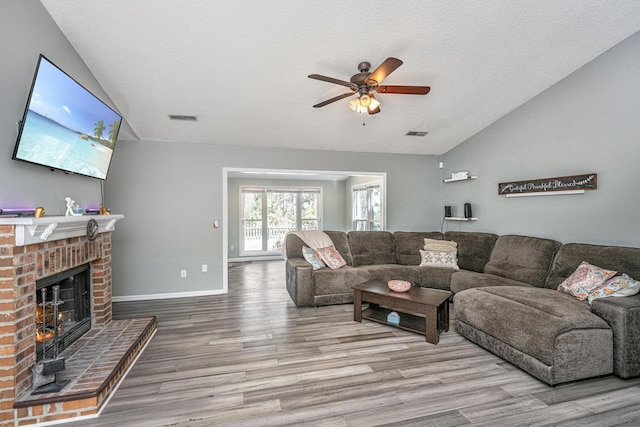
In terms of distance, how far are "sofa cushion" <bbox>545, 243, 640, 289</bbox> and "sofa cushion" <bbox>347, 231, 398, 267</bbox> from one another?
2164mm

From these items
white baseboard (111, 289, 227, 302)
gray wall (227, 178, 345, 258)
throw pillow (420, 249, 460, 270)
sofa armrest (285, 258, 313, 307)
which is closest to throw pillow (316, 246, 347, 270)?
sofa armrest (285, 258, 313, 307)

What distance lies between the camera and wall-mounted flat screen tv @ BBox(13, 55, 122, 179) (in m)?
1.93

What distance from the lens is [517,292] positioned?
2910 mm

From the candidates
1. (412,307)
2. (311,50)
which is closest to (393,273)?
(412,307)

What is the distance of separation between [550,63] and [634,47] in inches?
26.0

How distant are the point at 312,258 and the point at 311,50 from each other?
8.87ft

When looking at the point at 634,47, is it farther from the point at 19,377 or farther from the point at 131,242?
the point at 131,242

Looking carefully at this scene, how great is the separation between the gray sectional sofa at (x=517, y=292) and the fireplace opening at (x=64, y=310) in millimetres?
2317

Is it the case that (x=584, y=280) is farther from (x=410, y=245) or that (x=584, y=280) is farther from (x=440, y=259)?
(x=410, y=245)

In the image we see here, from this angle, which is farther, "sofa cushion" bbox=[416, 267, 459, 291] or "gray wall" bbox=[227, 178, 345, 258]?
"gray wall" bbox=[227, 178, 345, 258]

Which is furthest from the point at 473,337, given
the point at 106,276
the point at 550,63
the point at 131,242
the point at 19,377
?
the point at 131,242

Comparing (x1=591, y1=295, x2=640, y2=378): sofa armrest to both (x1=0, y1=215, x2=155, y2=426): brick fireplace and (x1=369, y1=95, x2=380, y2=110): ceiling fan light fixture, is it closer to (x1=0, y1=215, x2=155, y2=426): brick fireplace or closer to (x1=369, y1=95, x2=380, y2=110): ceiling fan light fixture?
Result: (x1=369, y1=95, x2=380, y2=110): ceiling fan light fixture

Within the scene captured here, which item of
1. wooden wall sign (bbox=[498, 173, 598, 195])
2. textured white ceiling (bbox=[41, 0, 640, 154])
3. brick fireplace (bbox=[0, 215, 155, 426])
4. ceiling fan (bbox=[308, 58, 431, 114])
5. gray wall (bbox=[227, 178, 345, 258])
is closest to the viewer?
brick fireplace (bbox=[0, 215, 155, 426])

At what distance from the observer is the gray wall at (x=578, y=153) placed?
9.84ft
